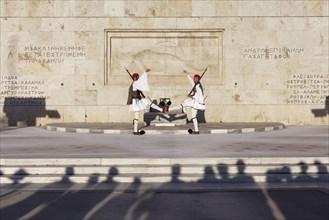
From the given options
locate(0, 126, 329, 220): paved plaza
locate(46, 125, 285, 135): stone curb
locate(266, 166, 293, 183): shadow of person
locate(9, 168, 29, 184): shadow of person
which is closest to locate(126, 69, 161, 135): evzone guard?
locate(46, 125, 285, 135): stone curb

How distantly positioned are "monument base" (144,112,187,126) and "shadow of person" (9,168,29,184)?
9.66m

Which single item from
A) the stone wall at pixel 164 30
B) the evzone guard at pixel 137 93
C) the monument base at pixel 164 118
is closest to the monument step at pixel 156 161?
the evzone guard at pixel 137 93

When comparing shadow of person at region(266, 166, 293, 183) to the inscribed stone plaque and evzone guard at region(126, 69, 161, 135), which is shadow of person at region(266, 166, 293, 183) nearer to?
evzone guard at region(126, 69, 161, 135)

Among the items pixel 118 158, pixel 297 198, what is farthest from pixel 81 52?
pixel 297 198

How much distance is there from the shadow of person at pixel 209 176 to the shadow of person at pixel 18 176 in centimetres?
343

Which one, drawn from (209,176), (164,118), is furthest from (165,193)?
(164,118)

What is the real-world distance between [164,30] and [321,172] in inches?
522

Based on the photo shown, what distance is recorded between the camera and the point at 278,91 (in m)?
21.8

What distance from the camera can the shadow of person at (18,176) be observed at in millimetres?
9305

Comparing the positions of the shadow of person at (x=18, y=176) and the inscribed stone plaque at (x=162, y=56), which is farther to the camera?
the inscribed stone plaque at (x=162, y=56)

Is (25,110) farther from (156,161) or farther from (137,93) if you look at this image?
(156,161)

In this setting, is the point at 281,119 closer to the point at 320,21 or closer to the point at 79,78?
the point at 320,21

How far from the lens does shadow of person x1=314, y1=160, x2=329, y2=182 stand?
947 centimetres

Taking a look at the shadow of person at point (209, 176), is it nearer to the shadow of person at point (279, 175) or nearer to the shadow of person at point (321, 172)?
the shadow of person at point (279, 175)
